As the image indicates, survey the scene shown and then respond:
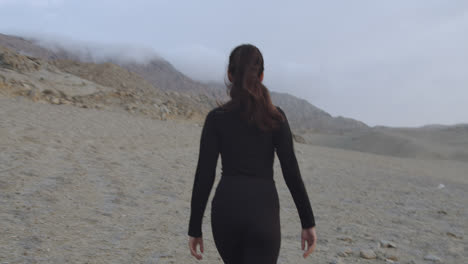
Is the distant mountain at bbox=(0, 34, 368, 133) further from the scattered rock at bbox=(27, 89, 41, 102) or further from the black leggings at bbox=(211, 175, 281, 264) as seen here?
the black leggings at bbox=(211, 175, 281, 264)

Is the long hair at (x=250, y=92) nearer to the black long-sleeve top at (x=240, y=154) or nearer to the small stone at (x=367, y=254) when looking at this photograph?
the black long-sleeve top at (x=240, y=154)

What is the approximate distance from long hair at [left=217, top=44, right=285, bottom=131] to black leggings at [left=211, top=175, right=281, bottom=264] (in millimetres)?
327

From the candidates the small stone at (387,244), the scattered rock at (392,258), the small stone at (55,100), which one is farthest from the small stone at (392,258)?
the small stone at (55,100)

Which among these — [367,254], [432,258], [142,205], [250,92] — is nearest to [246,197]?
[250,92]

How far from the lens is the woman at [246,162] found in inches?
76.2

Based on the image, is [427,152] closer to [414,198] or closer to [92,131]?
[414,198]

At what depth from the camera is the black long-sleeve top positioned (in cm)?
200

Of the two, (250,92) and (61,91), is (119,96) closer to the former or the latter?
(61,91)

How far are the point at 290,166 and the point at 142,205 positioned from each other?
4.41m

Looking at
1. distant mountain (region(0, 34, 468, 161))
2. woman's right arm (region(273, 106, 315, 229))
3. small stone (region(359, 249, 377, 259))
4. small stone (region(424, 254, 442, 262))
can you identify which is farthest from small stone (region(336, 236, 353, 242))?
woman's right arm (region(273, 106, 315, 229))

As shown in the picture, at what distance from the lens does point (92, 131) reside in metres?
11.9

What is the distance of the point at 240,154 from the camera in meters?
2.00

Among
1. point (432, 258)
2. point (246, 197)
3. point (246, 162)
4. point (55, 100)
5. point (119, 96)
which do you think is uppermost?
point (119, 96)

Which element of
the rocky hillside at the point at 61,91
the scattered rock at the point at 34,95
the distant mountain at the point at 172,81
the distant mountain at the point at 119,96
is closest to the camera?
the scattered rock at the point at 34,95
